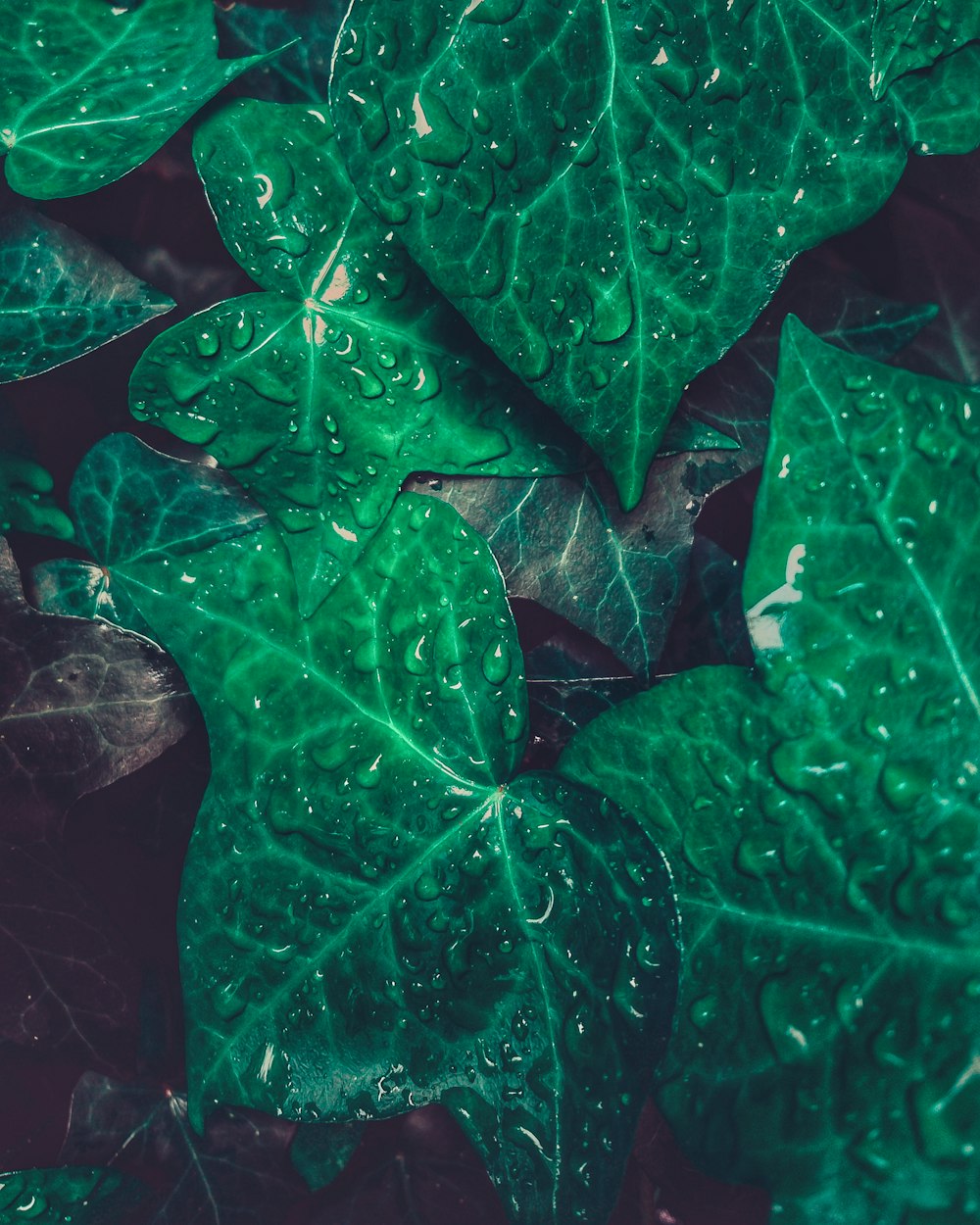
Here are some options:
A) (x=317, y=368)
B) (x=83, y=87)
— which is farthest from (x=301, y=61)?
(x=317, y=368)

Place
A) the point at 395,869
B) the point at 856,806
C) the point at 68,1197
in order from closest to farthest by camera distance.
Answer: the point at 856,806 < the point at 395,869 < the point at 68,1197

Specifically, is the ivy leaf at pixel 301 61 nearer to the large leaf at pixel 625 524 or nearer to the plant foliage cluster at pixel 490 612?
the plant foliage cluster at pixel 490 612

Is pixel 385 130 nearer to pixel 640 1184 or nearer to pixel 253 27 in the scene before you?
pixel 253 27

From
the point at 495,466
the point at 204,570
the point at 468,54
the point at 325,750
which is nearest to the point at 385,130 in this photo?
the point at 468,54

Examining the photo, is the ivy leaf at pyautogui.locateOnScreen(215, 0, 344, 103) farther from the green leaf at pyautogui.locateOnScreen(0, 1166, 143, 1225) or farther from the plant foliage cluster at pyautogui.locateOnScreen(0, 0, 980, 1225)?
the green leaf at pyautogui.locateOnScreen(0, 1166, 143, 1225)

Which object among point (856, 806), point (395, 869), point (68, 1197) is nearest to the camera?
point (856, 806)

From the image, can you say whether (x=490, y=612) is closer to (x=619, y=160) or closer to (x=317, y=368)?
(x=317, y=368)
